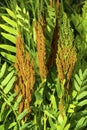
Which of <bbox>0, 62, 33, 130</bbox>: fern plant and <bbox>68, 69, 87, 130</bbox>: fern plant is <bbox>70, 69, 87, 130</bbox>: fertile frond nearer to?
<bbox>68, 69, 87, 130</bbox>: fern plant

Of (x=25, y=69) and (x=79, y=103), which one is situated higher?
(x=25, y=69)

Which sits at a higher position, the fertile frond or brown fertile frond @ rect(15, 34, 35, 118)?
brown fertile frond @ rect(15, 34, 35, 118)

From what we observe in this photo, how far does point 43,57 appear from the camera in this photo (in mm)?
1121

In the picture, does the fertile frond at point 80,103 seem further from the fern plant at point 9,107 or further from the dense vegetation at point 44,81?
the fern plant at point 9,107

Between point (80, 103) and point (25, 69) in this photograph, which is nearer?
point (25, 69)

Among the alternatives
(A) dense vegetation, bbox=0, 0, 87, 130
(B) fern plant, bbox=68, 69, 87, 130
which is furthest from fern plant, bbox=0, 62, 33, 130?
(B) fern plant, bbox=68, 69, 87, 130

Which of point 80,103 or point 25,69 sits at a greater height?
point 25,69

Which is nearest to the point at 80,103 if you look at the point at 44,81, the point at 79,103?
the point at 79,103

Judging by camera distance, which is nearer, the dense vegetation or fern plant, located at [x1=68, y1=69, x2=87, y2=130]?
the dense vegetation

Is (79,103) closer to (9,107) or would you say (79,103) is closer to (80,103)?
(80,103)

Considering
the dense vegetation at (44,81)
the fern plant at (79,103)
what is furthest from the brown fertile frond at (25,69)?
the fern plant at (79,103)

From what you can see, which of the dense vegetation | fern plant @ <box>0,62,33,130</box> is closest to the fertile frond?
the dense vegetation

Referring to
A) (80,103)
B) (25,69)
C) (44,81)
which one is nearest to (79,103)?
(80,103)

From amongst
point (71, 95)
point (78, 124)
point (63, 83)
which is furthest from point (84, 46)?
point (63, 83)
